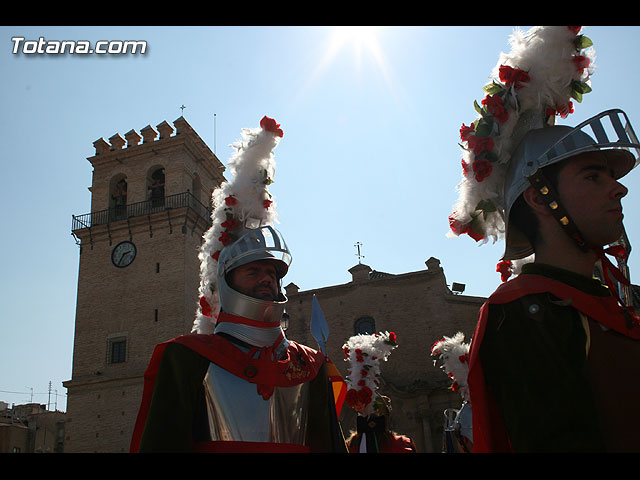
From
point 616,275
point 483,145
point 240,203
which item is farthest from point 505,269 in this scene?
point 240,203

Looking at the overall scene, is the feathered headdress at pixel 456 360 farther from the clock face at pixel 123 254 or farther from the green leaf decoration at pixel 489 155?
the clock face at pixel 123 254

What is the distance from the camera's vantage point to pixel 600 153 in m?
2.41

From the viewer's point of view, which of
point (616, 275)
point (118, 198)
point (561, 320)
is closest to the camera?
point (561, 320)

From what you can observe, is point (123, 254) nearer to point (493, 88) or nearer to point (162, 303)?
point (162, 303)

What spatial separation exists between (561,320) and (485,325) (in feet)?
0.87

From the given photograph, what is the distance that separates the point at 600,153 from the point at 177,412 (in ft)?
8.29

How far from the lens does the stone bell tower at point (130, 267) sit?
84.0 ft

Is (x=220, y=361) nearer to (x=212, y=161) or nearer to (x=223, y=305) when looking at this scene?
(x=223, y=305)

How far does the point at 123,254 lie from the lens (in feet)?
93.2

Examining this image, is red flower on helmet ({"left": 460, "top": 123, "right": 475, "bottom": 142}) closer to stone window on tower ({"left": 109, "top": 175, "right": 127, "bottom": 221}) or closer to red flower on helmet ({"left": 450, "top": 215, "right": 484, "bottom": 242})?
red flower on helmet ({"left": 450, "top": 215, "right": 484, "bottom": 242})

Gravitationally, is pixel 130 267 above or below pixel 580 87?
above

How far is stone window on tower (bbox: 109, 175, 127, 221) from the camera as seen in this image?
2975 centimetres

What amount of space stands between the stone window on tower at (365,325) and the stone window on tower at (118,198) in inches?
527

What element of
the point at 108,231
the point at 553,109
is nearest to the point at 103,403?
the point at 108,231
